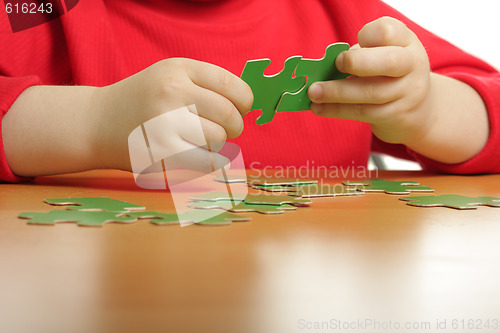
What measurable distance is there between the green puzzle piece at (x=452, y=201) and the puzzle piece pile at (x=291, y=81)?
243 mm

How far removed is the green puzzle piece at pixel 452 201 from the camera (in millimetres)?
613

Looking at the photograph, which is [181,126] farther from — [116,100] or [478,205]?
[478,205]

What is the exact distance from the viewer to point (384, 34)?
2.72 ft

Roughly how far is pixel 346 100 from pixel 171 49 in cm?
58

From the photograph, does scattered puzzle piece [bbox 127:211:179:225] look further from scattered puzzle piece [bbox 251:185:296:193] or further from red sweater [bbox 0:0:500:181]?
red sweater [bbox 0:0:500:181]

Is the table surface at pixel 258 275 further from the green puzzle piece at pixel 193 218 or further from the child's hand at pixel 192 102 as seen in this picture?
the child's hand at pixel 192 102

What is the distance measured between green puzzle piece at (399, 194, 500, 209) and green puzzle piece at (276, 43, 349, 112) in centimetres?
24

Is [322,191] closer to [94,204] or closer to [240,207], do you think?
[240,207]

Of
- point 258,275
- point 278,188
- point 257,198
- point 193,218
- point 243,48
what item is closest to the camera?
point 258,275

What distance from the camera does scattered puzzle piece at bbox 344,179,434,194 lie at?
734 mm

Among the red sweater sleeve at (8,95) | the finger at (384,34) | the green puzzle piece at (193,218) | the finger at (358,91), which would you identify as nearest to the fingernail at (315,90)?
the finger at (358,91)

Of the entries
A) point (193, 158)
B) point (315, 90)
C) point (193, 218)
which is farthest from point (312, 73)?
point (193, 218)

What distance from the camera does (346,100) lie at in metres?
0.83

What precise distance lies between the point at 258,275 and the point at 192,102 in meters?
0.41
